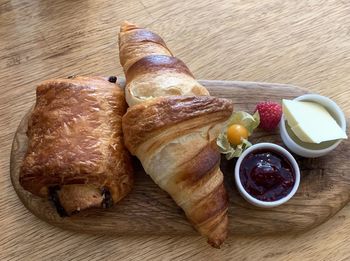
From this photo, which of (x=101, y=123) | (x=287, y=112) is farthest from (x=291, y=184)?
(x=101, y=123)

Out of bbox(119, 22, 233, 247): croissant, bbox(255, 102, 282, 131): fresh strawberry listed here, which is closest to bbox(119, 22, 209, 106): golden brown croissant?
bbox(119, 22, 233, 247): croissant

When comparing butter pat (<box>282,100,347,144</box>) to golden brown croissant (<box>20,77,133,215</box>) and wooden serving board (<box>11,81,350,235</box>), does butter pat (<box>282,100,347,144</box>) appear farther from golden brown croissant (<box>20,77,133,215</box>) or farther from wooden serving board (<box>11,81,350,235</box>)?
golden brown croissant (<box>20,77,133,215</box>)

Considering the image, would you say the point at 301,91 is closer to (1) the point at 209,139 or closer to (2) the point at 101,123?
(1) the point at 209,139


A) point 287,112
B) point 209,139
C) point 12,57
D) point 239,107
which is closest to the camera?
point 209,139

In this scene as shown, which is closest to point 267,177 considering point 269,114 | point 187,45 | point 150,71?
point 269,114

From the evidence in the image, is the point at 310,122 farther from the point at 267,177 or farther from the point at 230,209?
the point at 230,209

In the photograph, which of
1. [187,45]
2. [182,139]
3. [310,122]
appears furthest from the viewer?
[187,45]
